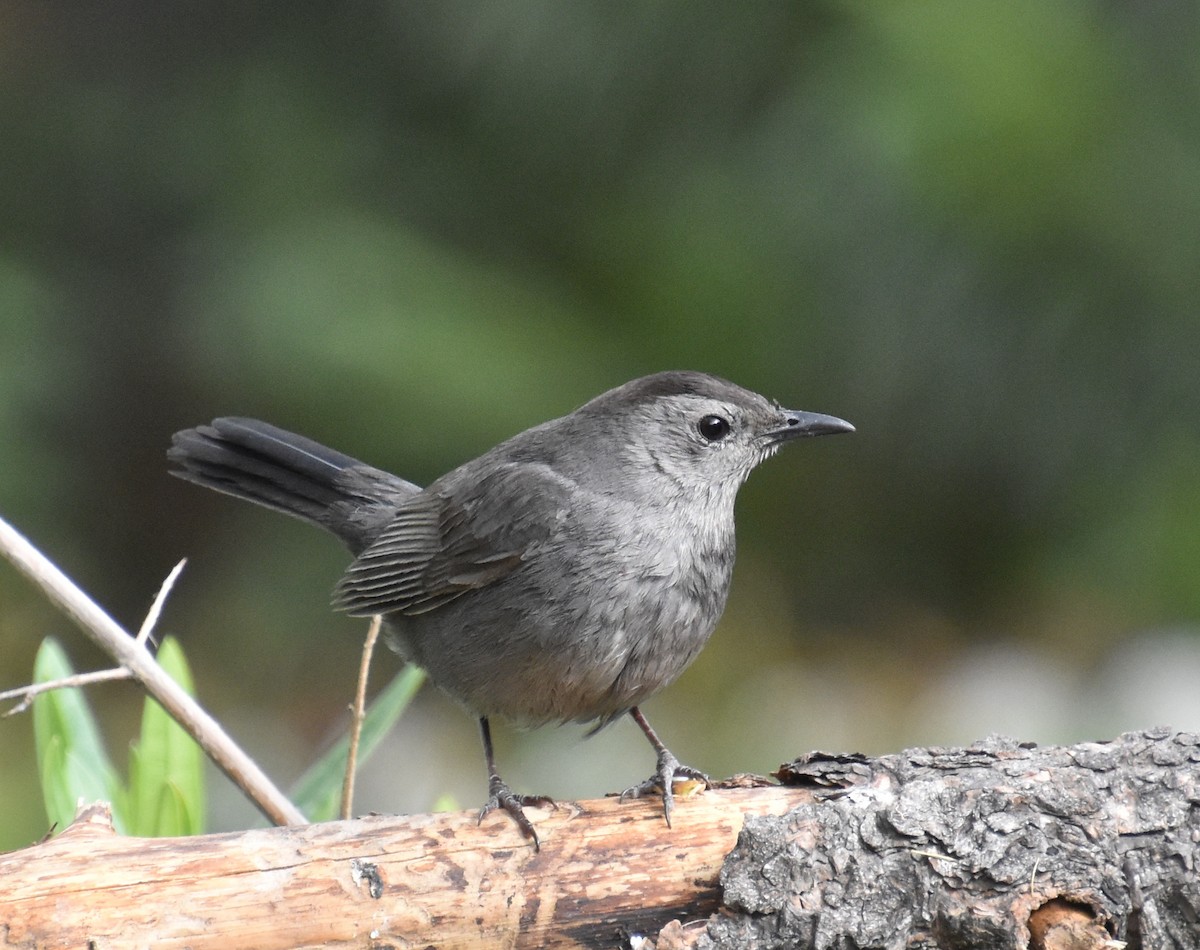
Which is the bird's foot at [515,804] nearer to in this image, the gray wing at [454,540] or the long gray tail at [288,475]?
the gray wing at [454,540]

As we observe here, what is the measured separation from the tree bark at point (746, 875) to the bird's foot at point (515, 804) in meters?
0.05

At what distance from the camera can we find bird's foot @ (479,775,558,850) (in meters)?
3.14

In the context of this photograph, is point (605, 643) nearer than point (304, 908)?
No

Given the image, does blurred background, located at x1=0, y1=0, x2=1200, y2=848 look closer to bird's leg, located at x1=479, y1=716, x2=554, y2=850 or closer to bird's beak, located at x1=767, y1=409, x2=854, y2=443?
bird's beak, located at x1=767, y1=409, x2=854, y2=443

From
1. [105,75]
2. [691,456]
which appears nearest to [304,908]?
[691,456]

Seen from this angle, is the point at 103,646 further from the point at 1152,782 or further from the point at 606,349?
the point at 606,349

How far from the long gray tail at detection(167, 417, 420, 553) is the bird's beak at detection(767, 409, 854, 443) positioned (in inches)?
52.5

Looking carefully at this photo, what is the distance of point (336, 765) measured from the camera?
12.7 ft

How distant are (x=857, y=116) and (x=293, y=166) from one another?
3.00 meters

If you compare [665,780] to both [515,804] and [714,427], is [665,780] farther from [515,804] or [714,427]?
[714,427]

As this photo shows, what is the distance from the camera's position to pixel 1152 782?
2.89 meters

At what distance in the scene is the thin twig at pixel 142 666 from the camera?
2980 mm

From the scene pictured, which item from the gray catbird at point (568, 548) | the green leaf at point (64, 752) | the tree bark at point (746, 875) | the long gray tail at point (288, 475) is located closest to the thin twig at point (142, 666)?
the tree bark at point (746, 875)

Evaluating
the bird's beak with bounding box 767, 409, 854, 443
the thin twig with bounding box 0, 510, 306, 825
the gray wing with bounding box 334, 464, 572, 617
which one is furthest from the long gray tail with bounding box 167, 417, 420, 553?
the thin twig with bounding box 0, 510, 306, 825
